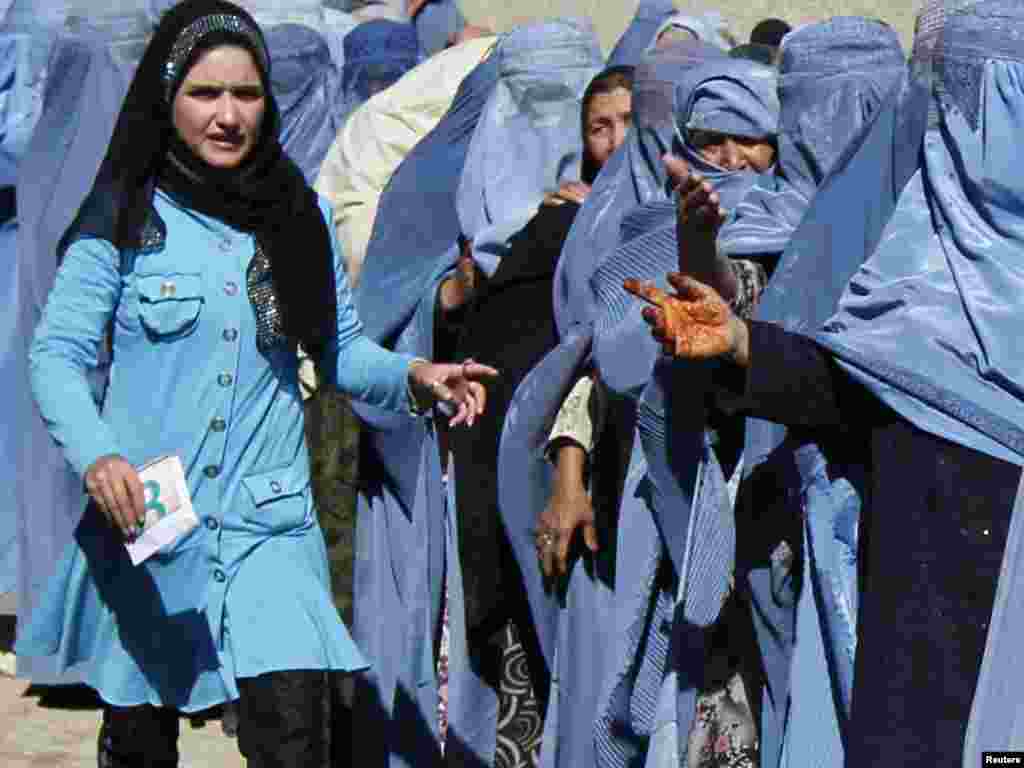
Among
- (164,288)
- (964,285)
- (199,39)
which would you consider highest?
(199,39)

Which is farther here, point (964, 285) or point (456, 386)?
point (456, 386)

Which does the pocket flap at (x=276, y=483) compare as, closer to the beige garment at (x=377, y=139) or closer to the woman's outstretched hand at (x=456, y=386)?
the woman's outstretched hand at (x=456, y=386)

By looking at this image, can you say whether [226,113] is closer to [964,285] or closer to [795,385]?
[795,385]

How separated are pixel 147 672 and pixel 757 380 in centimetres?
125

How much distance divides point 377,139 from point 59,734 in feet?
5.90

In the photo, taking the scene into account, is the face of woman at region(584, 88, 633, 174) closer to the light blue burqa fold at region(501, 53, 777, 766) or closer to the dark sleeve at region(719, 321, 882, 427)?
the light blue burqa fold at region(501, 53, 777, 766)

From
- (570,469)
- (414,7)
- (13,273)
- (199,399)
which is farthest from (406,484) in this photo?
(414,7)

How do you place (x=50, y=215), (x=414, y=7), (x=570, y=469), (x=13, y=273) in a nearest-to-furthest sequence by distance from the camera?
(x=570, y=469) → (x=50, y=215) → (x=13, y=273) → (x=414, y=7)

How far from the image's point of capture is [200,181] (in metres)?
4.88

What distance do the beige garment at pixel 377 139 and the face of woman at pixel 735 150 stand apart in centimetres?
197

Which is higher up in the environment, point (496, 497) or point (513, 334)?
point (513, 334)

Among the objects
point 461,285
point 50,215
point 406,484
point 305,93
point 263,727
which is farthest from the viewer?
point 305,93

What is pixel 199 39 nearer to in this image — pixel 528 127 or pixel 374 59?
pixel 528 127

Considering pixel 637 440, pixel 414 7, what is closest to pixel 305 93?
pixel 414 7
